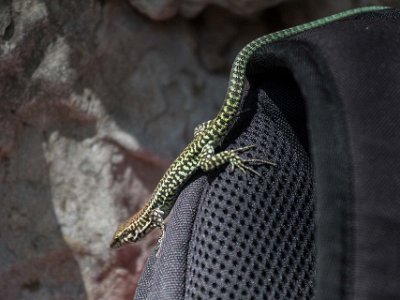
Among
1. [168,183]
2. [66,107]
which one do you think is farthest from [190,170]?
[66,107]

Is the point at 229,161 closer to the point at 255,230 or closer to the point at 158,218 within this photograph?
the point at 255,230

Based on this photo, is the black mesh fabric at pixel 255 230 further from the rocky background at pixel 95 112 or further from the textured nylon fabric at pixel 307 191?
the rocky background at pixel 95 112

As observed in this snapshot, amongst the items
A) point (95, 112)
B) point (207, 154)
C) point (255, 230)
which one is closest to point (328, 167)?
point (255, 230)

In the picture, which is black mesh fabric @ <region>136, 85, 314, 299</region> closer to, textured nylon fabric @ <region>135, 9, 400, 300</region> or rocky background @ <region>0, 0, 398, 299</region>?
textured nylon fabric @ <region>135, 9, 400, 300</region>

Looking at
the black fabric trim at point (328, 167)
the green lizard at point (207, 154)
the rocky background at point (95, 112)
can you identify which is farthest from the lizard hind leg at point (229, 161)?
the rocky background at point (95, 112)

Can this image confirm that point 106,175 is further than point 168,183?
Yes

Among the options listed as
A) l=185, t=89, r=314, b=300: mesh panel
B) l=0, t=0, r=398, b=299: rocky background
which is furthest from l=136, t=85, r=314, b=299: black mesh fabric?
l=0, t=0, r=398, b=299: rocky background

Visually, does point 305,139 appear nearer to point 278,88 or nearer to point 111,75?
point 278,88
